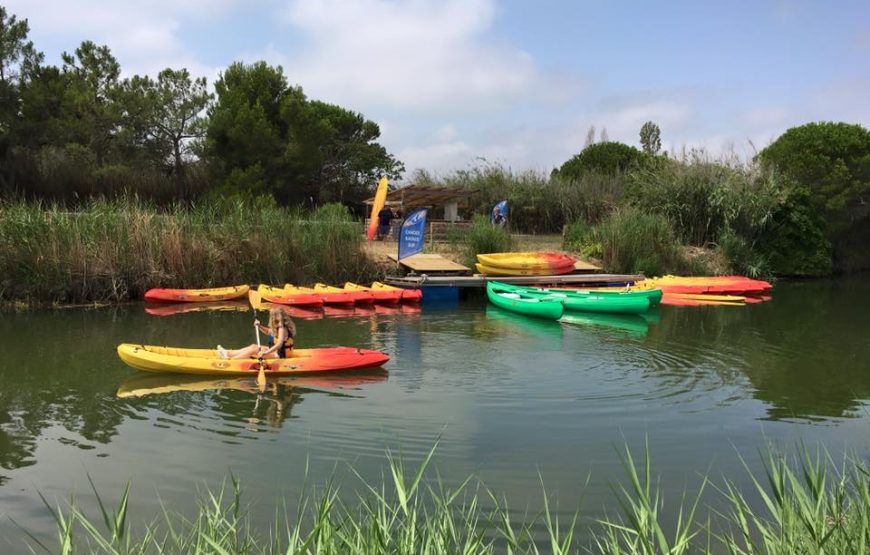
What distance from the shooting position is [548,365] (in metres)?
9.91

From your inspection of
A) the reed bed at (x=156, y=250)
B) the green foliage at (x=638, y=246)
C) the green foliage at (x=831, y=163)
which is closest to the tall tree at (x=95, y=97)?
the reed bed at (x=156, y=250)

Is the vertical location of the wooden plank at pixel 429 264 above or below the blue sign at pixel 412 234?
below

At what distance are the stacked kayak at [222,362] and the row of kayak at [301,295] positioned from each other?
235 inches

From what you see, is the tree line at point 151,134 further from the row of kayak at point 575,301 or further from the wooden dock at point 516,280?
the row of kayak at point 575,301

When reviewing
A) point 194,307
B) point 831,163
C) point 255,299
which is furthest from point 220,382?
point 831,163

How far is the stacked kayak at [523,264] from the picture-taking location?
19344 millimetres

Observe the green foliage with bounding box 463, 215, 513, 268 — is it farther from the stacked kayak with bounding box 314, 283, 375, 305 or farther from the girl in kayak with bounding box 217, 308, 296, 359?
the girl in kayak with bounding box 217, 308, 296, 359

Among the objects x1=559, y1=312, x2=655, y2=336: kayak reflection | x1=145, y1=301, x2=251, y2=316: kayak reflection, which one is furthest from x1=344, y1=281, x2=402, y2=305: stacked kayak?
x1=559, y1=312, x2=655, y2=336: kayak reflection

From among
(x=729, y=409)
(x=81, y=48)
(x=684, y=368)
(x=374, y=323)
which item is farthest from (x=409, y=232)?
(x=81, y=48)

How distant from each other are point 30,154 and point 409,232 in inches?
640

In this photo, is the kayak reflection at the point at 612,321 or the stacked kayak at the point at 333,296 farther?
the stacked kayak at the point at 333,296

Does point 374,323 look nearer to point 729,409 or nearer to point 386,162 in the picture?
point 729,409

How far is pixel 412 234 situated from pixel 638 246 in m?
8.06

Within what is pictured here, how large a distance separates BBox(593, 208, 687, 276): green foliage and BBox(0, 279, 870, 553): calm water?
9051mm
